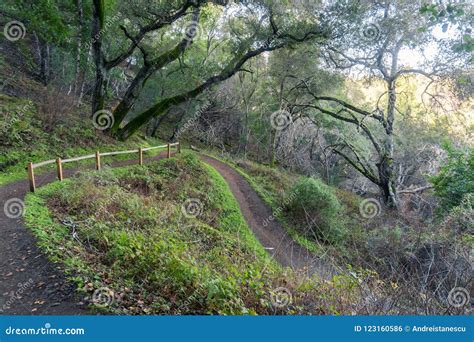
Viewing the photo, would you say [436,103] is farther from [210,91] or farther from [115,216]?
[210,91]

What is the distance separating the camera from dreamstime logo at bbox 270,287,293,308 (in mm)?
3834

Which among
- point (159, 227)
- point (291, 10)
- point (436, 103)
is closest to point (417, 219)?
point (436, 103)

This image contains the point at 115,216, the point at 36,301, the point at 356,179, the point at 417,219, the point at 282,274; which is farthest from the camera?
the point at 356,179

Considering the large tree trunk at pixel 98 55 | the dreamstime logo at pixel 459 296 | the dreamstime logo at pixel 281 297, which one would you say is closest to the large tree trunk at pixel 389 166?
the dreamstime logo at pixel 459 296

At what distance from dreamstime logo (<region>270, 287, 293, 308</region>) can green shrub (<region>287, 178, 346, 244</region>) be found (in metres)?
7.81

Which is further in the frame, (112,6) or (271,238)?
(112,6)

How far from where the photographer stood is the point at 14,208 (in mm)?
6711

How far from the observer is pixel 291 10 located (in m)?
12.4

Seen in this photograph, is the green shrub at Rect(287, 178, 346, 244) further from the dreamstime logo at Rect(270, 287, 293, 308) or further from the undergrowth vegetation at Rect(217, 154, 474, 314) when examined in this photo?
the dreamstime logo at Rect(270, 287, 293, 308)

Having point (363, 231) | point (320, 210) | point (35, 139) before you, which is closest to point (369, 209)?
point (363, 231)

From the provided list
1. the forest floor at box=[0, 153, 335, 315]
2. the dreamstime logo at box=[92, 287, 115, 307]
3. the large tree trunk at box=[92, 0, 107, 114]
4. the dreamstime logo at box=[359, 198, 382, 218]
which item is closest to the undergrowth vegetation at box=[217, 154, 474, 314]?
the dreamstime logo at box=[359, 198, 382, 218]

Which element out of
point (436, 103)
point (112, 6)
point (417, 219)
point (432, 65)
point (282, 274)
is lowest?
point (417, 219)

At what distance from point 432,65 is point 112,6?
45.2ft
